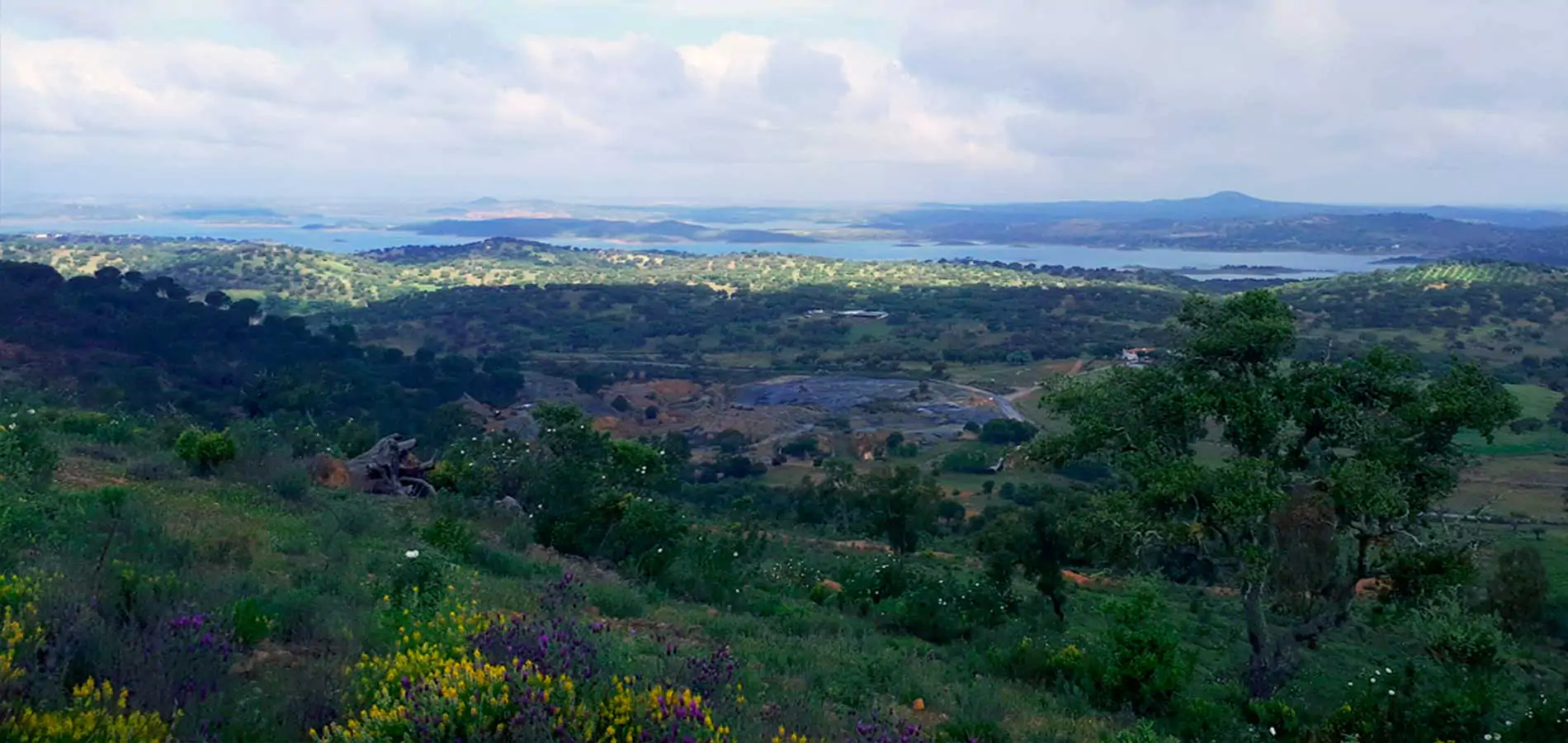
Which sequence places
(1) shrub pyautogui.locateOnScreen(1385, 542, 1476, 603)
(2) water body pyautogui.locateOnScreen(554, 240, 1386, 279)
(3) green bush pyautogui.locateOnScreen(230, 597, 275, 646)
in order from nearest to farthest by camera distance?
(3) green bush pyautogui.locateOnScreen(230, 597, 275, 646), (1) shrub pyautogui.locateOnScreen(1385, 542, 1476, 603), (2) water body pyautogui.locateOnScreen(554, 240, 1386, 279)

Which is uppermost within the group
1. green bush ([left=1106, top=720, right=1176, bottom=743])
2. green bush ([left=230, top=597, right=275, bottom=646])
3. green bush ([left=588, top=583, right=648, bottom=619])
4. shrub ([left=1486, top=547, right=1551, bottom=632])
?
green bush ([left=230, top=597, right=275, bottom=646])

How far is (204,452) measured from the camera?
13766mm

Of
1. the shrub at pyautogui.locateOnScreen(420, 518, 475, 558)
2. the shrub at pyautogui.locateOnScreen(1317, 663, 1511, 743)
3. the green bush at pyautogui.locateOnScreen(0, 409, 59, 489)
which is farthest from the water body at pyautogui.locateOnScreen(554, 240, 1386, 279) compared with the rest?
the green bush at pyautogui.locateOnScreen(0, 409, 59, 489)

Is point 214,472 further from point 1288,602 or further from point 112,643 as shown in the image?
point 1288,602

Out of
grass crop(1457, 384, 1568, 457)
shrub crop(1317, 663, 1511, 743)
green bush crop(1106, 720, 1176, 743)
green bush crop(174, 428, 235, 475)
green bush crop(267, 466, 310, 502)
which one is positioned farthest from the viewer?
grass crop(1457, 384, 1568, 457)

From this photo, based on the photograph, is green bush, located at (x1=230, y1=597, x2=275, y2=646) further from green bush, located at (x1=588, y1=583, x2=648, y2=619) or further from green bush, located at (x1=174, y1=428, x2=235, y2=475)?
green bush, located at (x1=174, y1=428, x2=235, y2=475)

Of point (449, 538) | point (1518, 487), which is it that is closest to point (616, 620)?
point (449, 538)

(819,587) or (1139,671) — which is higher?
(1139,671)

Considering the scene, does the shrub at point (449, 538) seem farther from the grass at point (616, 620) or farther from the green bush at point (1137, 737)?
the green bush at point (1137, 737)

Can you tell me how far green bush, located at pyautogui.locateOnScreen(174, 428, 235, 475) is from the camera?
13758 mm

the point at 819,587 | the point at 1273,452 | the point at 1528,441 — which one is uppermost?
the point at 1273,452

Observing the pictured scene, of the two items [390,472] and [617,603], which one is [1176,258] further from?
[617,603]

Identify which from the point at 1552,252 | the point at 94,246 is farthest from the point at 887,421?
the point at 1552,252

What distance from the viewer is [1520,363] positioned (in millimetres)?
59469
